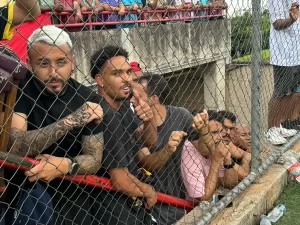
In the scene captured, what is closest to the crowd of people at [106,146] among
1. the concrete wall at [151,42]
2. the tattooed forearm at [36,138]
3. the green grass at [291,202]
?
the tattooed forearm at [36,138]

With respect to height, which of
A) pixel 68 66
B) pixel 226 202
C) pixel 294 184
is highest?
pixel 68 66

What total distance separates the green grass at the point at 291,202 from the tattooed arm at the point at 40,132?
1689 mm

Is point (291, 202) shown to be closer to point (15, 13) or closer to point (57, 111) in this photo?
point (57, 111)

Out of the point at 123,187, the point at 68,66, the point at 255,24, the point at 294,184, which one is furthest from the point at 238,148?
the point at 68,66

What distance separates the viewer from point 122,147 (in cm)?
232

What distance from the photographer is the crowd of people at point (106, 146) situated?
6.27 feet

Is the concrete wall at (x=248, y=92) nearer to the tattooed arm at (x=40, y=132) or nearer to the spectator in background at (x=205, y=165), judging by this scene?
the spectator in background at (x=205, y=165)

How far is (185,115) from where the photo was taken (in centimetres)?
301

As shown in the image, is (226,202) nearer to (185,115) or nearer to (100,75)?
(185,115)

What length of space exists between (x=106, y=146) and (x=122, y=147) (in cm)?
9

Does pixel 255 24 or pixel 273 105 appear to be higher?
pixel 255 24

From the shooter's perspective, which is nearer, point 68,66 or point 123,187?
point 68,66

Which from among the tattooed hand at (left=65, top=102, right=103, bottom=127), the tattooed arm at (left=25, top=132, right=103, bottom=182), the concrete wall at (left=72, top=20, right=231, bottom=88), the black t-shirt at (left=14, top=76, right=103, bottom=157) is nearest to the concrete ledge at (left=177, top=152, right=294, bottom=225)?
the tattooed arm at (left=25, top=132, right=103, bottom=182)

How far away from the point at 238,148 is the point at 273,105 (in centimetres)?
113
